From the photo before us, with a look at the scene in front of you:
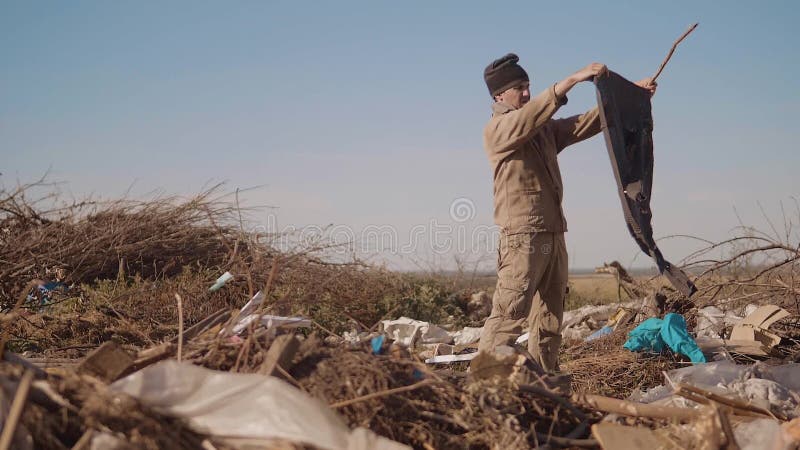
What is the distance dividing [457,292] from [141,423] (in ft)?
26.0

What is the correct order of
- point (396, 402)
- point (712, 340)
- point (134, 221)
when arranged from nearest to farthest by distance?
point (396, 402)
point (712, 340)
point (134, 221)

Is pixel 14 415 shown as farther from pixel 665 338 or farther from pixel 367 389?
pixel 665 338

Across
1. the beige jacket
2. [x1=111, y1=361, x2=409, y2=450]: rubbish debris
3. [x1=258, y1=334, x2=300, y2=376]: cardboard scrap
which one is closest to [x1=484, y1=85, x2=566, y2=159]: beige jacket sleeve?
the beige jacket

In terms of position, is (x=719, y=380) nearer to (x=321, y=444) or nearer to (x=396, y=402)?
(x=396, y=402)

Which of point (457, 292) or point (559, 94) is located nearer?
point (559, 94)

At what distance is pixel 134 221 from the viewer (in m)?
7.99

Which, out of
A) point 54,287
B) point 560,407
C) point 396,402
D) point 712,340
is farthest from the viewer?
point 54,287

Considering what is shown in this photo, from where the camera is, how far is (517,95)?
15.0 feet

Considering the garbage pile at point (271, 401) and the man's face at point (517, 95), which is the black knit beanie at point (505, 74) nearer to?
the man's face at point (517, 95)

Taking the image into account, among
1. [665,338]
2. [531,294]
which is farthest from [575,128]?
[665,338]

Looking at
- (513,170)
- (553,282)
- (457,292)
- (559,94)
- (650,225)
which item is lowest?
(457,292)

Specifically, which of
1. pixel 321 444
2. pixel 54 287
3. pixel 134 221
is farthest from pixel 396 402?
pixel 134 221

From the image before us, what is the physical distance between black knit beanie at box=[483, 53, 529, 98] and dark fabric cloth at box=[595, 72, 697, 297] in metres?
0.49

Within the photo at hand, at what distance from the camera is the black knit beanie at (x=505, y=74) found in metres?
4.57
